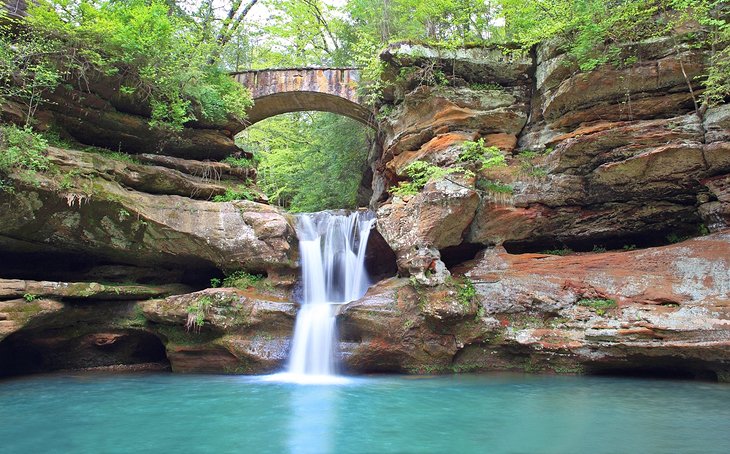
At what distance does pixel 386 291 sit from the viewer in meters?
10.5

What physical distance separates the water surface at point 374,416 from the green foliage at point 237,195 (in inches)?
202

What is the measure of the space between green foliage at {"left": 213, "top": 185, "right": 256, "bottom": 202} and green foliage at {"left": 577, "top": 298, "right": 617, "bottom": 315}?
9139 mm

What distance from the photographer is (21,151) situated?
9070 mm

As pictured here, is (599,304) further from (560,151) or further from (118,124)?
(118,124)

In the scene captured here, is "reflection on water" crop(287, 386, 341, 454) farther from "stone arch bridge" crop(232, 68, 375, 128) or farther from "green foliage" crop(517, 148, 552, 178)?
"stone arch bridge" crop(232, 68, 375, 128)

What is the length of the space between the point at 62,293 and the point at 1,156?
306 cm

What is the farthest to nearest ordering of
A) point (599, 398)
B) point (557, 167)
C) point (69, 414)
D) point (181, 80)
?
point (181, 80)
point (557, 167)
point (599, 398)
point (69, 414)

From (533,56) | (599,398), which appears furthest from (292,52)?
(599,398)

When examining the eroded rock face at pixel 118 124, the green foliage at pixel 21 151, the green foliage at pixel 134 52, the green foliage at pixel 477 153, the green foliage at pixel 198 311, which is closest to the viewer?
the green foliage at pixel 21 151

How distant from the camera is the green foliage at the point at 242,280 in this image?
11641 mm

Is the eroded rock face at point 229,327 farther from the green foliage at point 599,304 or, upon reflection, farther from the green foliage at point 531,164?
the green foliage at point 531,164

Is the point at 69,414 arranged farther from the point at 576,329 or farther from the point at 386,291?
the point at 576,329

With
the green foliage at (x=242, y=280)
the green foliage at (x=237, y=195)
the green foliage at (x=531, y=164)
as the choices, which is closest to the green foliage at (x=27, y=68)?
the green foliage at (x=237, y=195)

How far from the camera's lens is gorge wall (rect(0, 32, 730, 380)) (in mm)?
9477
